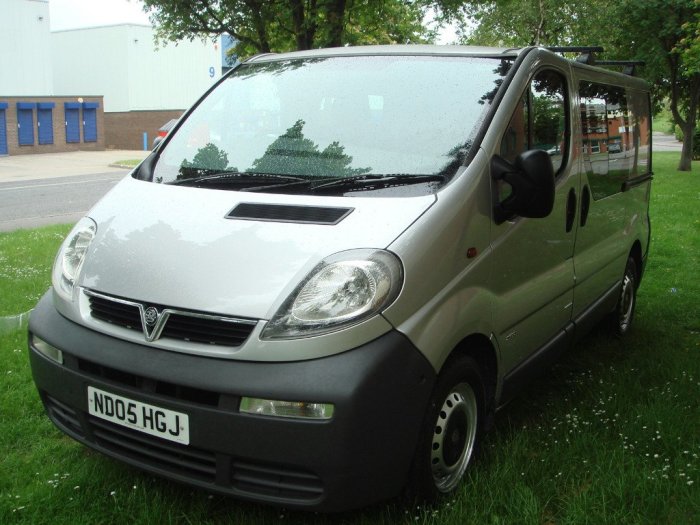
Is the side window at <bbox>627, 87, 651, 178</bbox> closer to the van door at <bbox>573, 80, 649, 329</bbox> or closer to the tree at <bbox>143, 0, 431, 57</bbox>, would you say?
the van door at <bbox>573, 80, 649, 329</bbox>

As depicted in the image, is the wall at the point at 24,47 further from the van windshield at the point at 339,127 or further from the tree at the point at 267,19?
the van windshield at the point at 339,127

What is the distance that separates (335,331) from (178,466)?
77cm

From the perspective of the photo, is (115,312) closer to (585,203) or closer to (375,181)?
(375,181)

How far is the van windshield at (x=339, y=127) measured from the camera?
130 inches

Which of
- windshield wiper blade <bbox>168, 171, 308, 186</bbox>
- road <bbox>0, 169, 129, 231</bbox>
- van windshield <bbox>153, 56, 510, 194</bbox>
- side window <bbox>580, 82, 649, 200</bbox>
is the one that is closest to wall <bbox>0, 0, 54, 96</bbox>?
road <bbox>0, 169, 129, 231</bbox>

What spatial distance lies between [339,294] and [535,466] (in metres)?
1.38

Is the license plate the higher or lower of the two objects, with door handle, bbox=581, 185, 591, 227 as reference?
lower

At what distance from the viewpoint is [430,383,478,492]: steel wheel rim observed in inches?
119

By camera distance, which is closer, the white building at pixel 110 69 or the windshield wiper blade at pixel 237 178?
the windshield wiper blade at pixel 237 178

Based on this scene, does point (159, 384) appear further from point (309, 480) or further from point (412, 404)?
point (412, 404)

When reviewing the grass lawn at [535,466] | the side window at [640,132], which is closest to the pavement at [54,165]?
the side window at [640,132]

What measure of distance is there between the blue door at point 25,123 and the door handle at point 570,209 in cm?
3528

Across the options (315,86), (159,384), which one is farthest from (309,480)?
(315,86)

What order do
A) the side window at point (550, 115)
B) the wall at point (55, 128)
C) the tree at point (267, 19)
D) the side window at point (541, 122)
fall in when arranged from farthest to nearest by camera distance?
the wall at point (55, 128) < the tree at point (267, 19) < the side window at point (550, 115) < the side window at point (541, 122)
